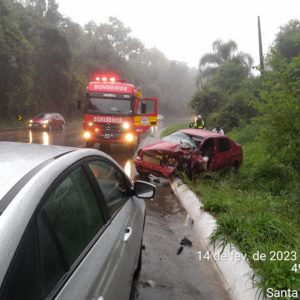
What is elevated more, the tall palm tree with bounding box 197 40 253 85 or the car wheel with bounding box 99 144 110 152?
the tall palm tree with bounding box 197 40 253 85

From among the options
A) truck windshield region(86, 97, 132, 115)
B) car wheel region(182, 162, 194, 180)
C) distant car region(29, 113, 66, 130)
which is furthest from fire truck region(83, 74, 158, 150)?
distant car region(29, 113, 66, 130)

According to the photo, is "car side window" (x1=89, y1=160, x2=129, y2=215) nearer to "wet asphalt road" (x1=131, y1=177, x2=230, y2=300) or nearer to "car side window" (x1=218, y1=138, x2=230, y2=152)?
"wet asphalt road" (x1=131, y1=177, x2=230, y2=300)

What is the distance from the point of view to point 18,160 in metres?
2.30

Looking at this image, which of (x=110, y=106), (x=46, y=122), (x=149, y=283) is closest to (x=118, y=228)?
(x=149, y=283)

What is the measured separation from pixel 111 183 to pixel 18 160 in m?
1.18

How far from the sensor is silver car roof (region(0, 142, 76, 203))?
1.91m

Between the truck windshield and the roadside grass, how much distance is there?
6285 millimetres

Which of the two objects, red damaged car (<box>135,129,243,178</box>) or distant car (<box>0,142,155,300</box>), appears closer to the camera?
distant car (<box>0,142,155,300</box>)

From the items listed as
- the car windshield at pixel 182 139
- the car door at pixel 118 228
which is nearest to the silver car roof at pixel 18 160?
the car door at pixel 118 228

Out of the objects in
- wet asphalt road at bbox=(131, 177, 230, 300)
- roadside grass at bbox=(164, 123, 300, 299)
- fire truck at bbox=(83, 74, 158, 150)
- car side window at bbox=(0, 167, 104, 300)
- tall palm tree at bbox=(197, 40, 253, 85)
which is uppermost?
tall palm tree at bbox=(197, 40, 253, 85)

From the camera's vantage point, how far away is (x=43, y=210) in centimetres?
182

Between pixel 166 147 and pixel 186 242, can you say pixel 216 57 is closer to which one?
pixel 166 147

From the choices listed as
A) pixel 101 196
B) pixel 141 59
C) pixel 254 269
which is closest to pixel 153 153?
pixel 254 269

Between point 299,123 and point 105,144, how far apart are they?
10841mm
